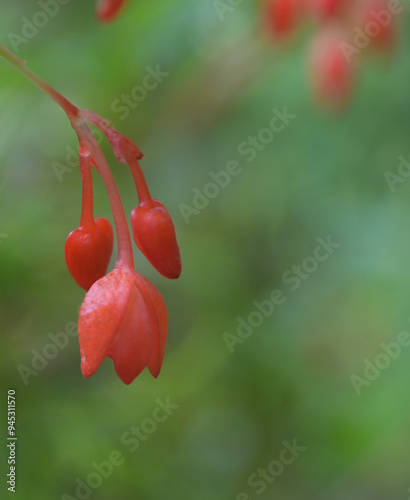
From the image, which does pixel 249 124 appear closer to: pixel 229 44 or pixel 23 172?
pixel 229 44

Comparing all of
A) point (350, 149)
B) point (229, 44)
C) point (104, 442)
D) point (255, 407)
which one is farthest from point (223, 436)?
point (229, 44)

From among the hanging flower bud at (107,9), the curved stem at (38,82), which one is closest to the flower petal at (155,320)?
the curved stem at (38,82)

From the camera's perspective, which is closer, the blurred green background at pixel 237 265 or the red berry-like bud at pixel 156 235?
the red berry-like bud at pixel 156 235

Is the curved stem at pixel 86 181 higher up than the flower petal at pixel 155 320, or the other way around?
the curved stem at pixel 86 181

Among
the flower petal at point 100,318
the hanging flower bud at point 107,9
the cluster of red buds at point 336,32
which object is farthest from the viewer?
the cluster of red buds at point 336,32

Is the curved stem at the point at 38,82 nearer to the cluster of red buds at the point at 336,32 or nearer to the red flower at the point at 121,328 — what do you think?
the red flower at the point at 121,328

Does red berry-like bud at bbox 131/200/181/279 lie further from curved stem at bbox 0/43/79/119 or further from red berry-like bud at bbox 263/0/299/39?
red berry-like bud at bbox 263/0/299/39
